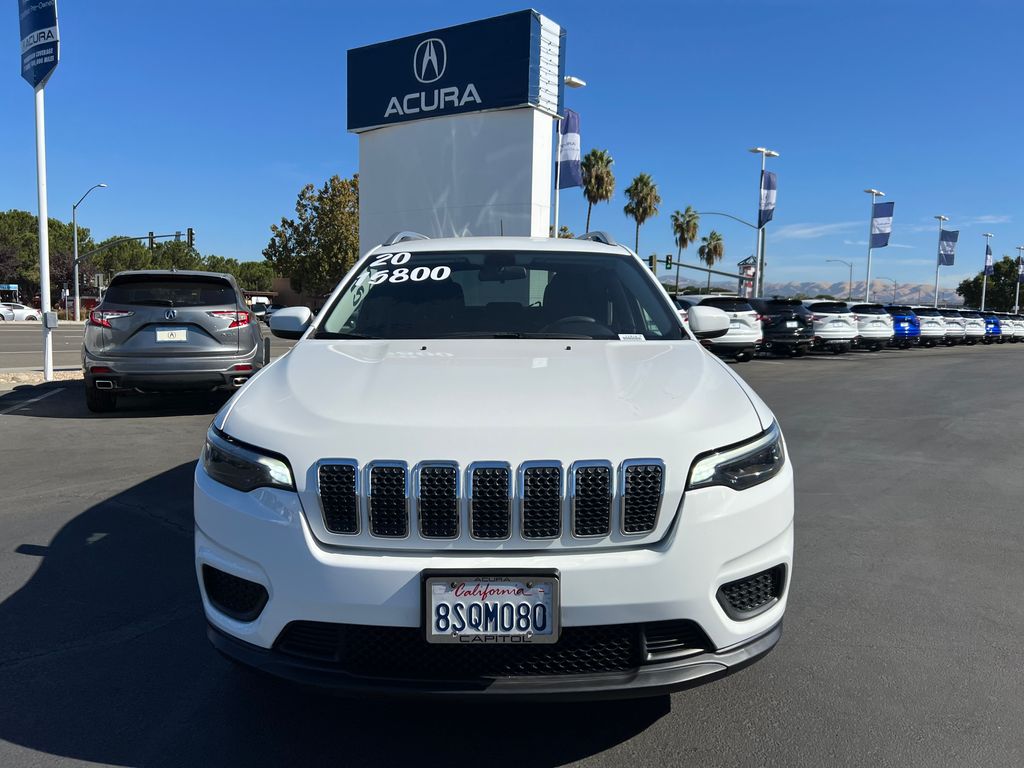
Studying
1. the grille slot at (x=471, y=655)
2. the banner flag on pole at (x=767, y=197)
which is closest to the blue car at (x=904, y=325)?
the banner flag on pole at (x=767, y=197)

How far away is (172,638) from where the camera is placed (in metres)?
3.23

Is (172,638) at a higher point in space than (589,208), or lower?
lower

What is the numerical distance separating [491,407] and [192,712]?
152 centimetres

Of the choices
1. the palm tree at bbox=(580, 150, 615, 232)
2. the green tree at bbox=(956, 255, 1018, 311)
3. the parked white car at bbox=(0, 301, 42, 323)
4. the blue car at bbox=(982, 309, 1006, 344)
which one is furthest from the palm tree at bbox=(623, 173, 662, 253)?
the green tree at bbox=(956, 255, 1018, 311)

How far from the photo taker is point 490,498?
7.11 ft

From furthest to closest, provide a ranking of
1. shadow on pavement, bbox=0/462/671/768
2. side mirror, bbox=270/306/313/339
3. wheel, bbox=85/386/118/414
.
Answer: wheel, bbox=85/386/118/414
side mirror, bbox=270/306/313/339
shadow on pavement, bbox=0/462/671/768

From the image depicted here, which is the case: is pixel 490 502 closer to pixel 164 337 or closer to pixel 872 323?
pixel 164 337

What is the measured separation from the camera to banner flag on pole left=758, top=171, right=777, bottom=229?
35375 mm

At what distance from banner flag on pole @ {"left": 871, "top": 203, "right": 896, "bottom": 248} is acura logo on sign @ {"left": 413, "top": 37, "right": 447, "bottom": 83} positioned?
32807 mm

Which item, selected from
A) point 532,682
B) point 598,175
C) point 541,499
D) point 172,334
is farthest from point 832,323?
point 598,175

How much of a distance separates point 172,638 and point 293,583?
4.70 ft

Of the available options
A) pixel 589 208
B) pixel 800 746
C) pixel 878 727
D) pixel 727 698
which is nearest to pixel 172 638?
pixel 727 698

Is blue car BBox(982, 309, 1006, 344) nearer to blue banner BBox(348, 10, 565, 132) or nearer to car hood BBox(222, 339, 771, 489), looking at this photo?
blue banner BBox(348, 10, 565, 132)

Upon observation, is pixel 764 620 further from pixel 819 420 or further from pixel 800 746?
pixel 819 420
